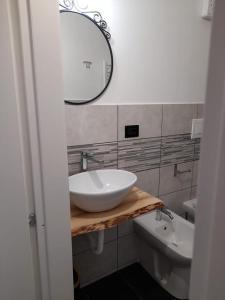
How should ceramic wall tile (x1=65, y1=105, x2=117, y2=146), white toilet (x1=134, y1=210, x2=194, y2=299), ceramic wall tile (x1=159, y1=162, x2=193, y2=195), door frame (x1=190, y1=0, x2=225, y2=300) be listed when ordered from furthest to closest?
ceramic wall tile (x1=159, y1=162, x2=193, y2=195) → white toilet (x1=134, y1=210, x2=194, y2=299) → ceramic wall tile (x1=65, y1=105, x2=117, y2=146) → door frame (x1=190, y1=0, x2=225, y2=300)

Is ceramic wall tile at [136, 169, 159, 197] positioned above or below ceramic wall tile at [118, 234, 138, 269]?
above

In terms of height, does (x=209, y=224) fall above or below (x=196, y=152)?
above

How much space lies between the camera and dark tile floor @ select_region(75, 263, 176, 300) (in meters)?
1.74

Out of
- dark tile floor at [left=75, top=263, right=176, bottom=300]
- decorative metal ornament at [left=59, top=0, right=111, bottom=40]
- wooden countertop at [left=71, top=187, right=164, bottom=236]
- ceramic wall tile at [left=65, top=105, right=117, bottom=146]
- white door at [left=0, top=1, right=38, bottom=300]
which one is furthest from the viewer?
dark tile floor at [left=75, top=263, right=176, bottom=300]

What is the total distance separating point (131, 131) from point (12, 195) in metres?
1.02

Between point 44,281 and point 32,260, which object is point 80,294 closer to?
point 44,281

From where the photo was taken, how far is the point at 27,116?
2.95 ft

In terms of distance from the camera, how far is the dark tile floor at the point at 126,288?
5.70 ft

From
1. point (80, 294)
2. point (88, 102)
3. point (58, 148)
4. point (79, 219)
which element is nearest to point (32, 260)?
point (79, 219)

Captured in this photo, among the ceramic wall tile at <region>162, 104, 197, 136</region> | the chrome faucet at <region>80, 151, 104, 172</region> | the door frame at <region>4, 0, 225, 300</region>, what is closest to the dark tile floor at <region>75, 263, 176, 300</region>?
the door frame at <region>4, 0, 225, 300</region>

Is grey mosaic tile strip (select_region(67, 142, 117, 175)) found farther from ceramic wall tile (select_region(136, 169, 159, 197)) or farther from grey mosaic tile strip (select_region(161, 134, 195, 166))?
grey mosaic tile strip (select_region(161, 134, 195, 166))

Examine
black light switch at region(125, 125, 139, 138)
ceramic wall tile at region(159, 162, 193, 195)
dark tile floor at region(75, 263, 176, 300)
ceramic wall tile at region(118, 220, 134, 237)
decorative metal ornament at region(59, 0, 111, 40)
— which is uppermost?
decorative metal ornament at region(59, 0, 111, 40)

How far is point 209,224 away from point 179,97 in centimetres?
172

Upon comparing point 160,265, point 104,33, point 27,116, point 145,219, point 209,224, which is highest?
point 104,33
